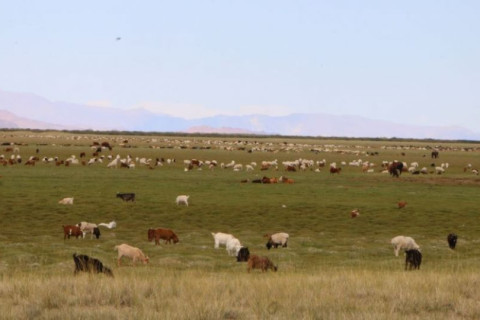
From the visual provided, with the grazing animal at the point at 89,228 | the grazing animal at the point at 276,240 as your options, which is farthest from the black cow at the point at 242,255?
the grazing animal at the point at 89,228

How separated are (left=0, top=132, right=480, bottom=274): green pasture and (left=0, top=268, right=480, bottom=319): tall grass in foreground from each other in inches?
230

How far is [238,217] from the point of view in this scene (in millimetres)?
35156

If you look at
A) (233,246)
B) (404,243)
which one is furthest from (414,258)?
(233,246)

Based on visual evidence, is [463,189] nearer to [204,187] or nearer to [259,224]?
[204,187]

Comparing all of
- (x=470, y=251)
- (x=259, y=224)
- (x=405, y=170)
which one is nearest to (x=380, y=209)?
(x=259, y=224)

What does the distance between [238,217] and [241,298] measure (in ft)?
71.7

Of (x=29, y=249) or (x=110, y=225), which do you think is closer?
(x=29, y=249)

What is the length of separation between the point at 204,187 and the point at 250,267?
28480 mm

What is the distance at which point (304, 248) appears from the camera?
87.1ft

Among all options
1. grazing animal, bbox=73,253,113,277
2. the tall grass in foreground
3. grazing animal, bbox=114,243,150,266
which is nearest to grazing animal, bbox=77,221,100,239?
grazing animal, bbox=114,243,150,266

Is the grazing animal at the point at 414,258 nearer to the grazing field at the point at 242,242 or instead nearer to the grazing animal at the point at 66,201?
the grazing field at the point at 242,242

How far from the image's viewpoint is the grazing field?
41.4 ft

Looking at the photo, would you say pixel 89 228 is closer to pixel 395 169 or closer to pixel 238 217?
pixel 238 217

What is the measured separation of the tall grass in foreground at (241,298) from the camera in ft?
38.5
